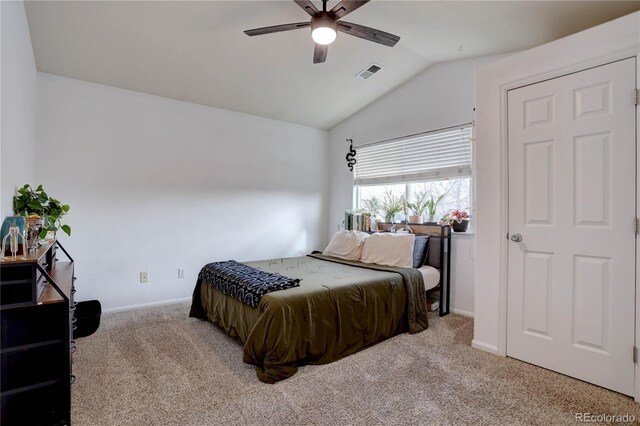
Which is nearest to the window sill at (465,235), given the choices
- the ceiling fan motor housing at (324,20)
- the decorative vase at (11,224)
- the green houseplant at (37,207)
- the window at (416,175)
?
the window at (416,175)

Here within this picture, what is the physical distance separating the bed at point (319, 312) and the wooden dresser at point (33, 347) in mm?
1028

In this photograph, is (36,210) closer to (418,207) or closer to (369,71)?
(369,71)

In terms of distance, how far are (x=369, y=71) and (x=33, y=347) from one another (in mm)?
3789

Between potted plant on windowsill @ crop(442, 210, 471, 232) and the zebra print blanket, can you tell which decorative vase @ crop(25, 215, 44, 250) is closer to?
the zebra print blanket

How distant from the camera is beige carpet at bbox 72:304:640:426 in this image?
5.76ft

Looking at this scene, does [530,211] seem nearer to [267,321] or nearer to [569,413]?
[569,413]

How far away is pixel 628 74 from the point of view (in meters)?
1.95

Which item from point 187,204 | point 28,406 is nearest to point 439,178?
Result: point 187,204

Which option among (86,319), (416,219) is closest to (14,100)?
(86,319)

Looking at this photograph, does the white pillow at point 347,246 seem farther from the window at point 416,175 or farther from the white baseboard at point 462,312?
the white baseboard at point 462,312

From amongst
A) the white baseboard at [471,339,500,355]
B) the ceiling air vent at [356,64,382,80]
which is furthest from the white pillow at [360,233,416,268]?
the ceiling air vent at [356,64,382,80]

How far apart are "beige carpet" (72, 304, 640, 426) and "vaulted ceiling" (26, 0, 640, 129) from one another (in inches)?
104

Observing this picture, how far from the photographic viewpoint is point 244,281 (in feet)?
8.30

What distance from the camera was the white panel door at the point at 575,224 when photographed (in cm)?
196
